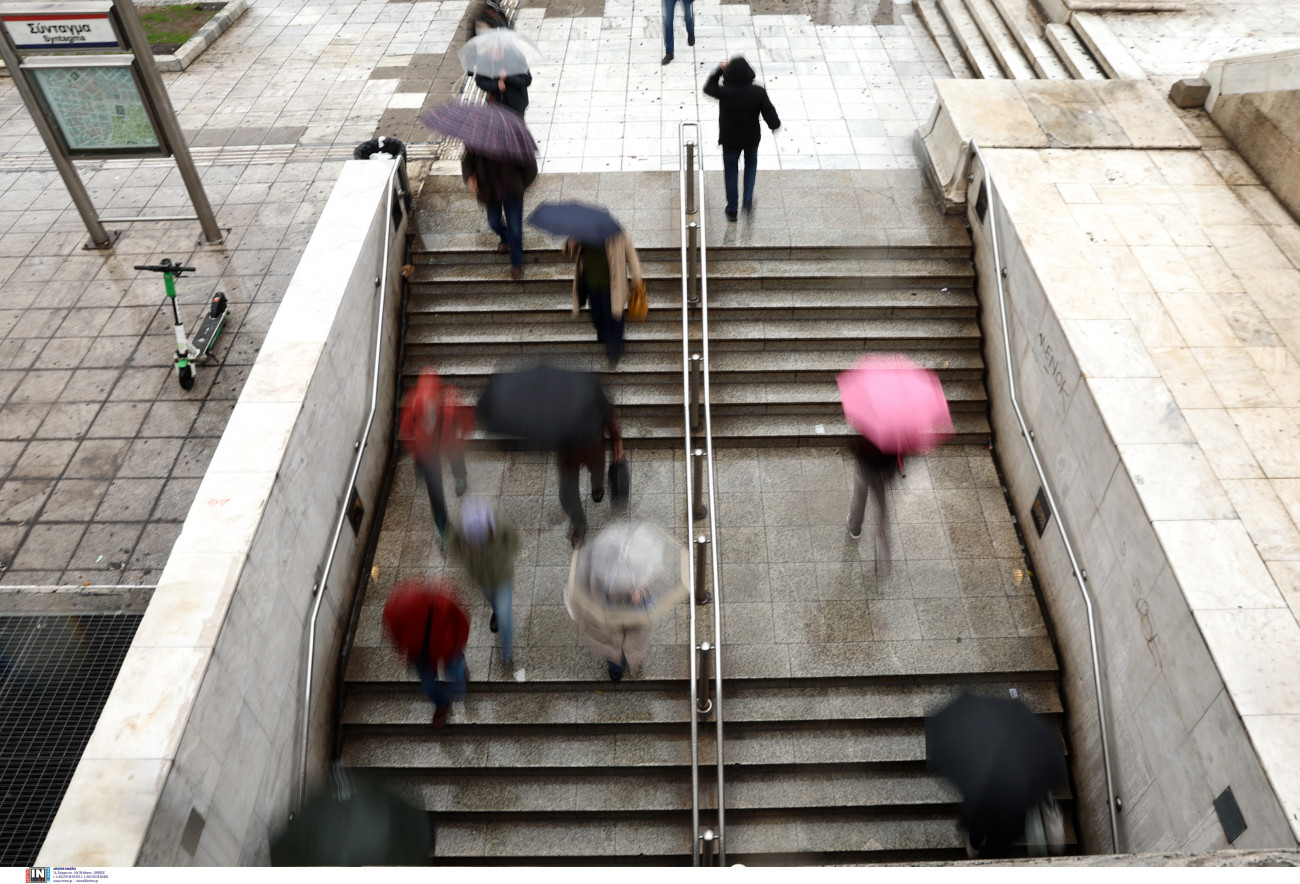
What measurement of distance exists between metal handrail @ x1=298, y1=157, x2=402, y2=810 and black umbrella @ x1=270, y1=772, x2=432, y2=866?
35.8 inches

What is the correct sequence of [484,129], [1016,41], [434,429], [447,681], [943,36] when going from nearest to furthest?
[434,429], [447,681], [484,129], [1016,41], [943,36]

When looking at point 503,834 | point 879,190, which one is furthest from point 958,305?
point 503,834

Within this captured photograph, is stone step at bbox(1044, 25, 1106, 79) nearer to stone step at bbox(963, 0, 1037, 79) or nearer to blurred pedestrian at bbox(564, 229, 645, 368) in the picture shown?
stone step at bbox(963, 0, 1037, 79)

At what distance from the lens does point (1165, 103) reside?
8.51 meters

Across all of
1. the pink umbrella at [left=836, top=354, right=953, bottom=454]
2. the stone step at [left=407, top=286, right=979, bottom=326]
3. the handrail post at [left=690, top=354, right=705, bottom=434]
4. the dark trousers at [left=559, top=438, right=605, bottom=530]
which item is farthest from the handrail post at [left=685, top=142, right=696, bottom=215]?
the pink umbrella at [left=836, top=354, right=953, bottom=454]

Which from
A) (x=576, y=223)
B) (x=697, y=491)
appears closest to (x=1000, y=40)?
(x=576, y=223)

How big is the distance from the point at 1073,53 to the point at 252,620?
410 inches

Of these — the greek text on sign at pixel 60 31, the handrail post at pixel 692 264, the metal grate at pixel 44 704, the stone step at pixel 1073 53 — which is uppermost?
the greek text on sign at pixel 60 31

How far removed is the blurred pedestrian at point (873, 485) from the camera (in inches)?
223

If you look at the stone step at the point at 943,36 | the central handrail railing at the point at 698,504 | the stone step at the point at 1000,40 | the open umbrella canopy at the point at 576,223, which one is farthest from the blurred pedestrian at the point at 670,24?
the open umbrella canopy at the point at 576,223

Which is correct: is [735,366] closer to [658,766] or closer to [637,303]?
[637,303]

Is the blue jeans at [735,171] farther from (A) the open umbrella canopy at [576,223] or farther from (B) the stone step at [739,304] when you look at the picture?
(A) the open umbrella canopy at [576,223]

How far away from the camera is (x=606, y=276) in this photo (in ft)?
21.6

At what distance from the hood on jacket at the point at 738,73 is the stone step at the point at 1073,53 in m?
4.59
